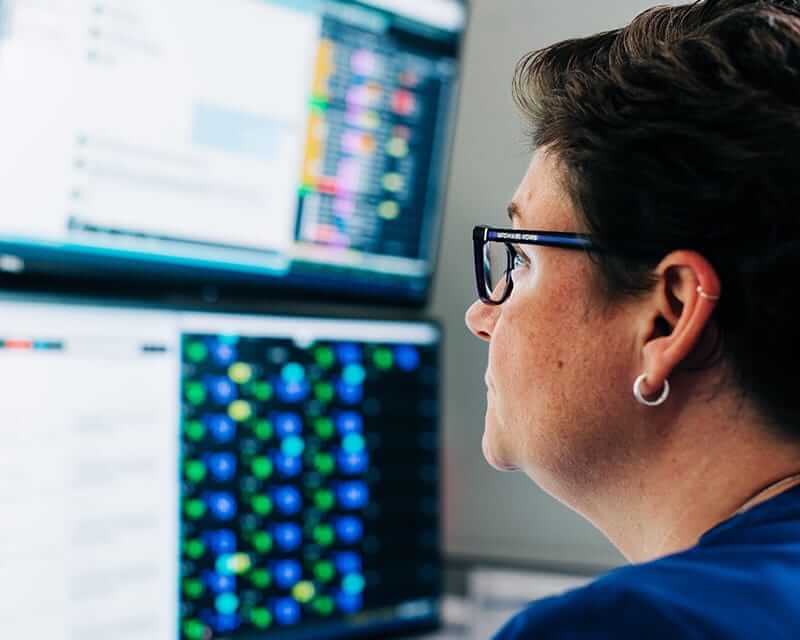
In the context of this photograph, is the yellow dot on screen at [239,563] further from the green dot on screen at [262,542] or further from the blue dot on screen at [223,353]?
the blue dot on screen at [223,353]

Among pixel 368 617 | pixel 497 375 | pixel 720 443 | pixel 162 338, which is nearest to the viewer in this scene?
pixel 720 443

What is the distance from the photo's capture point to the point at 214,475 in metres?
1.04

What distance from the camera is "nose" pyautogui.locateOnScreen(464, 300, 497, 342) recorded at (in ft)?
2.49

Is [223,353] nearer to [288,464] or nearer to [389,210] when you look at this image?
[288,464]

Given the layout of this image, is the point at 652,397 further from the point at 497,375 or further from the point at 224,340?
the point at 224,340

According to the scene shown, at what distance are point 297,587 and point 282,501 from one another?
9cm

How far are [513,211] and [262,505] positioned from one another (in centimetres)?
48

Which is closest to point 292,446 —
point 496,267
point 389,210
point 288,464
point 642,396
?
point 288,464

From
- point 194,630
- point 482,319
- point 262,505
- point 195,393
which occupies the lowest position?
point 194,630

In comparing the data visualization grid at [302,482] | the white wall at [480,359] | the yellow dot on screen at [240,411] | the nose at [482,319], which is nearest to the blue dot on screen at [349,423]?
the data visualization grid at [302,482]

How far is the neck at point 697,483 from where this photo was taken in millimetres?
613

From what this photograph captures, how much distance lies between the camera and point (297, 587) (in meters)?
1.09

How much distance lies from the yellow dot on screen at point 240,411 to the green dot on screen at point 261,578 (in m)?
0.15

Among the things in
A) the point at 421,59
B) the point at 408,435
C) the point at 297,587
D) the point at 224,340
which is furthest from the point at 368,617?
the point at 421,59
